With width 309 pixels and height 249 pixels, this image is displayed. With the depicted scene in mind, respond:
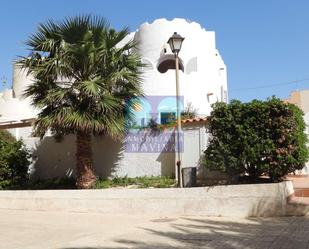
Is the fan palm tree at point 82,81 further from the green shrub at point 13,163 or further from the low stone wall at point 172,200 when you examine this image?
the green shrub at point 13,163

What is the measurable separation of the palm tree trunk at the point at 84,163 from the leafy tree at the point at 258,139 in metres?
4.63

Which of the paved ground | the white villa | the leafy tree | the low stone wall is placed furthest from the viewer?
the white villa

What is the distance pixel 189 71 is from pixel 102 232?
15.0 meters

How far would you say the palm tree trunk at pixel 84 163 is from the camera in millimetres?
14961

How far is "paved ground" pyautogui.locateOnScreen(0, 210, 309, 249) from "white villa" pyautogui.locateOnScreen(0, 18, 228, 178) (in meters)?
3.75

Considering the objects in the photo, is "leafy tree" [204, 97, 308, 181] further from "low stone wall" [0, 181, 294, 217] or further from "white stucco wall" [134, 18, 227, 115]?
"white stucco wall" [134, 18, 227, 115]

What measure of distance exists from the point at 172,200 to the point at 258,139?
2.98 m

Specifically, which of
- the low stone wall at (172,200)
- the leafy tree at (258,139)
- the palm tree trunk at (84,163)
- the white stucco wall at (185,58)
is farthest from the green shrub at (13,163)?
the leafy tree at (258,139)

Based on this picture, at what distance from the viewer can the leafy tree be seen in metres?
11.4

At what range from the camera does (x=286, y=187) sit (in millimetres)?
11453

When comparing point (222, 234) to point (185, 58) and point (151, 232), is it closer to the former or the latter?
point (151, 232)

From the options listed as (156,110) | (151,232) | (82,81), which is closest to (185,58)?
(156,110)

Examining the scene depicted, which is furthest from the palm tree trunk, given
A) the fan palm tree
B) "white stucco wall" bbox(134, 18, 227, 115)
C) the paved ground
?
"white stucco wall" bbox(134, 18, 227, 115)

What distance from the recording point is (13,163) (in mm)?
17359
